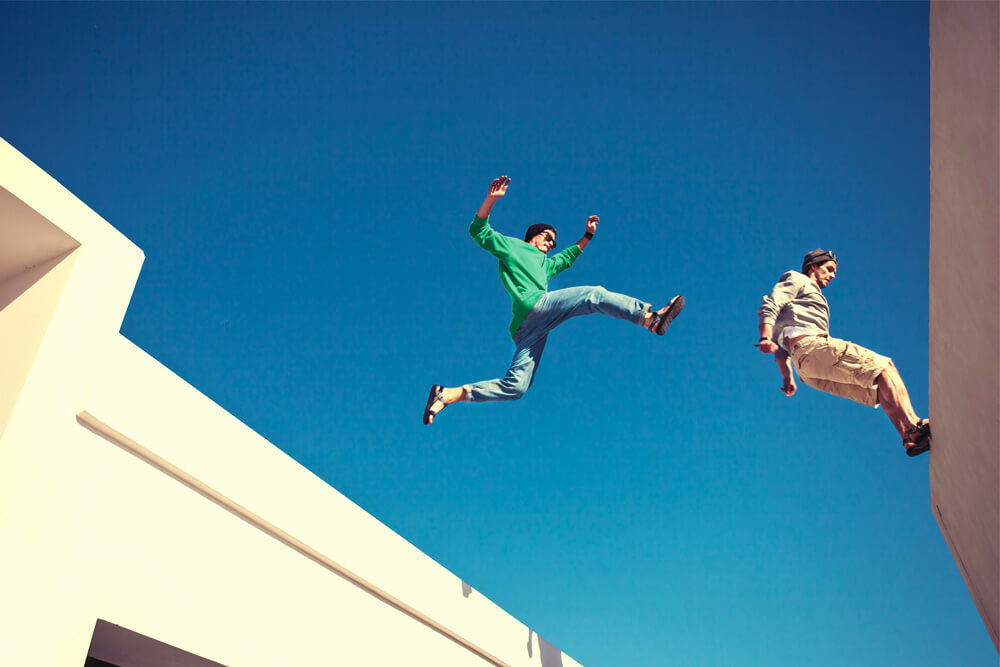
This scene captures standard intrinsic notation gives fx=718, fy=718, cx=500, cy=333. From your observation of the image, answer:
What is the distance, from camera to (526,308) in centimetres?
514

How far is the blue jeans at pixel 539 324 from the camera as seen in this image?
4.83 m

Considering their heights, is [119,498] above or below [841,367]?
Result: below

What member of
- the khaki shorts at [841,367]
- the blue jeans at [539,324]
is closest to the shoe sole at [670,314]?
the blue jeans at [539,324]

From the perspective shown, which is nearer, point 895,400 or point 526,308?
point 895,400

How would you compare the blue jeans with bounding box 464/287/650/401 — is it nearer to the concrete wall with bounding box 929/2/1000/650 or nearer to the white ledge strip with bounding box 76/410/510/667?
the white ledge strip with bounding box 76/410/510/667

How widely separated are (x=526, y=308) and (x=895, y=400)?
8.00 ft

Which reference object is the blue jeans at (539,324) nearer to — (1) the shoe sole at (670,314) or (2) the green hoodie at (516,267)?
(2) the green hoodie at (516,267)

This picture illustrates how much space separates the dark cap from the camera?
5422 millimetres

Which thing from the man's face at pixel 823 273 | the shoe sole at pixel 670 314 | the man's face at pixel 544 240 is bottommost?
the shoe sole at pixel 670 314

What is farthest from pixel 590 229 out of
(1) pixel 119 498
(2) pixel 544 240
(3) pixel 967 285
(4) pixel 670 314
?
(1) pixel 119 498

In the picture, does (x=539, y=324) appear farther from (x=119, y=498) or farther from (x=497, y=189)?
(x=119, y=498)

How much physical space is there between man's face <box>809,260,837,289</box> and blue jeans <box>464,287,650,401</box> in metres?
1.61

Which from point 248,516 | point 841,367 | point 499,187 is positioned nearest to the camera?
point 248,516

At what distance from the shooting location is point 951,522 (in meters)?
4.06
